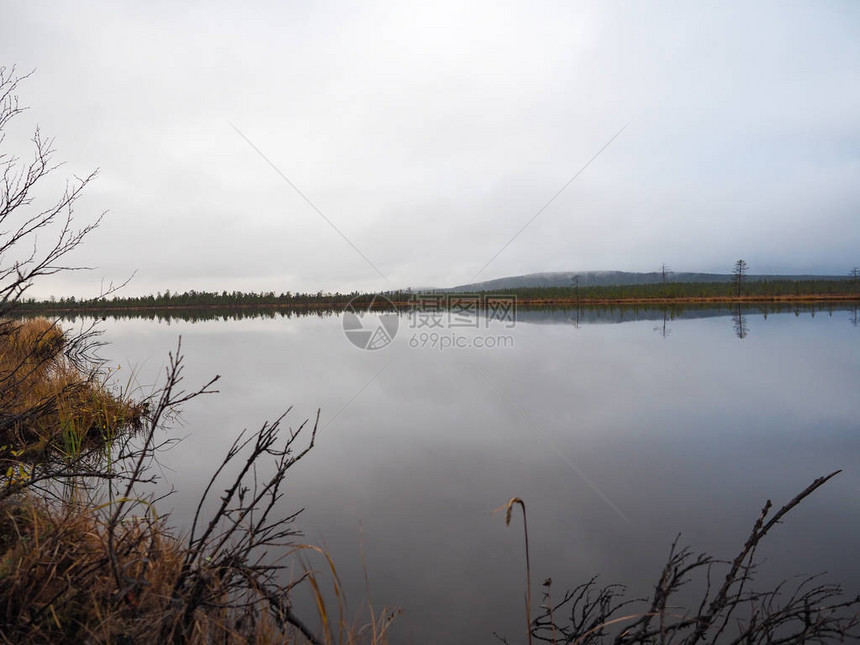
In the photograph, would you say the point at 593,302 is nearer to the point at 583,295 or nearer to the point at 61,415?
the point at 583,295

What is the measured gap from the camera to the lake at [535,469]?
10.4 feet

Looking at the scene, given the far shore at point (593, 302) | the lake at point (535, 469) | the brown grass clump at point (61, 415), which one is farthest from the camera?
the far shore at point (593, 302)

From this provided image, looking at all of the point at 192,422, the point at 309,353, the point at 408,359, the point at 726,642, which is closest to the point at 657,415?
the point at 726,642

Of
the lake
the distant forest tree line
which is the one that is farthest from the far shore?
the lake

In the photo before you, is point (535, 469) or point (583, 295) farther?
point (583, 295)

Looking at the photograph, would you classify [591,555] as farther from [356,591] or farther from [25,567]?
[25,567]

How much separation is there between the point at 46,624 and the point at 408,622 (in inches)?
70.5

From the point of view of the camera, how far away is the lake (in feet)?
10.4

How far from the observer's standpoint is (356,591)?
3006 millimetres

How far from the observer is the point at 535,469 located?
5.28m

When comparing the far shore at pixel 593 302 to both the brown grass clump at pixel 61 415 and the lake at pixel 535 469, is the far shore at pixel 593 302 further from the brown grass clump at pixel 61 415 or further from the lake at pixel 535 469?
the lake at pixel 535 469

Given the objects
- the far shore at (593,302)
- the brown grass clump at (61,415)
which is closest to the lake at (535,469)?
the brown grass clump at (61,415)

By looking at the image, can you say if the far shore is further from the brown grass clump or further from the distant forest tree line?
the brown grass clump

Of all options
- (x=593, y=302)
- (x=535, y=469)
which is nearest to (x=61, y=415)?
(x=535, y=469)
